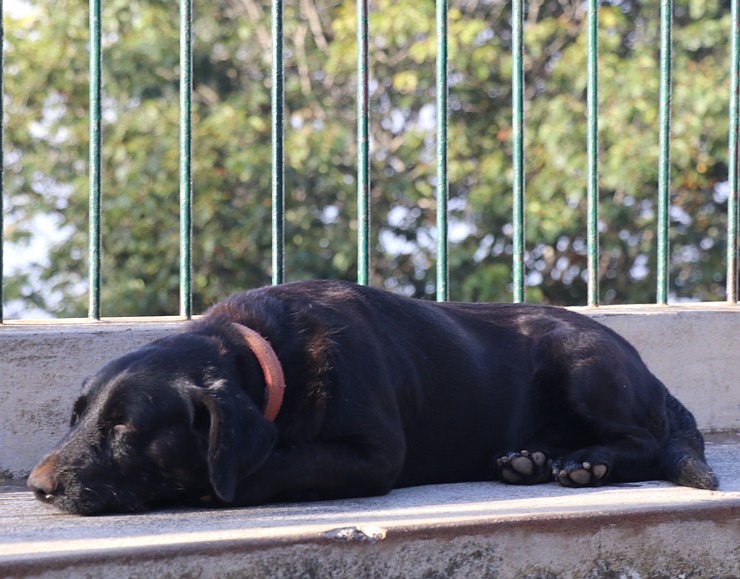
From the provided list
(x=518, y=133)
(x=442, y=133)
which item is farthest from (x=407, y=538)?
(x=518, y=133)

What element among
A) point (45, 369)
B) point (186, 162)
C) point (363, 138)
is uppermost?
point (363, 138)

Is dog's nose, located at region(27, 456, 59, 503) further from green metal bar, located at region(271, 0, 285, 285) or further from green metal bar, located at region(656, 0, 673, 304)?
green metal bar, located at region(656, 0, 673, 304)

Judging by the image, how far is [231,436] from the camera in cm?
306

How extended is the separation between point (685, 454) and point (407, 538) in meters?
1.31

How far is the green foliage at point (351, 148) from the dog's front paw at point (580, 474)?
4.88 meters

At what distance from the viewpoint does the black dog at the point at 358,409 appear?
3.13m

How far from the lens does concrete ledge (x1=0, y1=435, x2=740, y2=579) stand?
2621 millimetres

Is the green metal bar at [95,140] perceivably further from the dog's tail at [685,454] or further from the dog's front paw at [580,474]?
the dog's tail at [685,454]

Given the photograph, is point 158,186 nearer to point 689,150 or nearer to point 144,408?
point 689,150

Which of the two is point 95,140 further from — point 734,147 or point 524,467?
point 734,147

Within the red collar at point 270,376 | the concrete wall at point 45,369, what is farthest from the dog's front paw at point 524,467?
the concrete wall at point 45,369

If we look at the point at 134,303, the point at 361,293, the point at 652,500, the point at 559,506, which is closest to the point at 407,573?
the point at 559,506

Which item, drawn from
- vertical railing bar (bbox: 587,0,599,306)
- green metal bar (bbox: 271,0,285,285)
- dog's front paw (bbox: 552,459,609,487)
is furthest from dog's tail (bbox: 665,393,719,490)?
green metal bar (bbox: 271,0,285,285)

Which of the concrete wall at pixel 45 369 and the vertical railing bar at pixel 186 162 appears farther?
the vertical railing bar at pixel 186 162
